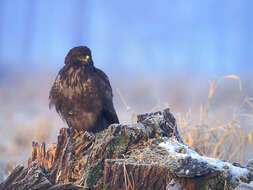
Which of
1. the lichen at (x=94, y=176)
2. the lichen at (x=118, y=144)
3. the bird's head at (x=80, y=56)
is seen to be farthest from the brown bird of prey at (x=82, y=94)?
the lichen at (x=94, y=176)

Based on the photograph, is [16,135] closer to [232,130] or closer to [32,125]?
[32,125]

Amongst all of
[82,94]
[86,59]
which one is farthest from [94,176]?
[86,59]

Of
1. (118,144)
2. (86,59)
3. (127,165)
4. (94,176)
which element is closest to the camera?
(127,165)

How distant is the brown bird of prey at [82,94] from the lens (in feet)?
15.4

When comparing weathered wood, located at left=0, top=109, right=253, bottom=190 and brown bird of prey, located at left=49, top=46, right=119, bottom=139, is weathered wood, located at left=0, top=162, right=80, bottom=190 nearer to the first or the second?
weathered wood, located at left=0, top=109, right=253, bottom=190

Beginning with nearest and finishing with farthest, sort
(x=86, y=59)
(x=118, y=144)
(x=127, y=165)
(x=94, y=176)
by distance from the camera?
(x=127, y=165) < (x=94, y=176) < (x=118, y=144) < (x=86, y=59)

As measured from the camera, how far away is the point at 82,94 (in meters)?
4.67

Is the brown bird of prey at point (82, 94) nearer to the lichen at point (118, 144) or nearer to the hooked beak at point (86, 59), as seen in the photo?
the hooked beak at point (86, 59)

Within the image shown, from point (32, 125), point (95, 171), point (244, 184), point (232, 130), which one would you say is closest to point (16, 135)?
point (32, 125)

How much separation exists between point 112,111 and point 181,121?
1355mm

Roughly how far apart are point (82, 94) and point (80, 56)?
0.56 metres

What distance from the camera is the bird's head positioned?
15.8 feet

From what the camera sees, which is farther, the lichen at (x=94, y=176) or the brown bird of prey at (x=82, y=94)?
the brown bird of prey at (x=82, y=94)

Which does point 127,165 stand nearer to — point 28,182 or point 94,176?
point 94,176
